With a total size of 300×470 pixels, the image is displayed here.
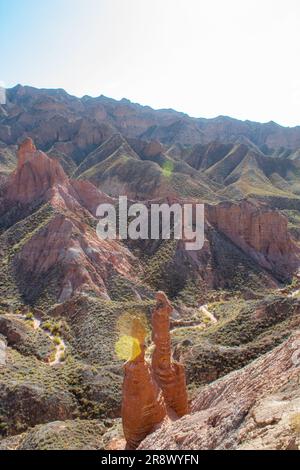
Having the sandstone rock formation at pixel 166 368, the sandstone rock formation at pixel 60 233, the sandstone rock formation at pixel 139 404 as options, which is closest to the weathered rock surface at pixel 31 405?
the sandstone rock formation at pixel 166 368

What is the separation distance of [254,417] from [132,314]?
37.0 m

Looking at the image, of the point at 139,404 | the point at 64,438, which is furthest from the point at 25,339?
the point at 139,404

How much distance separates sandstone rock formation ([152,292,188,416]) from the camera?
2050 cm

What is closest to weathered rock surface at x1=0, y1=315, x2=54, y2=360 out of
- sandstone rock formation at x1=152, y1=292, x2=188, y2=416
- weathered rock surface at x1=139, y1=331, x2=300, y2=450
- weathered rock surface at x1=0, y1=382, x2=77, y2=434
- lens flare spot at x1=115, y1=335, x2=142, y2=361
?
lens flare spot at x1=115, y1=335, x2=142, y2=361

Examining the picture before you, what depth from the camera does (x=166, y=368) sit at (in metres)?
21.1

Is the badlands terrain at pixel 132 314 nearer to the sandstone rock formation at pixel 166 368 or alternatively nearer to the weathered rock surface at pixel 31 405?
the weathered rock surface at pixel 31 405

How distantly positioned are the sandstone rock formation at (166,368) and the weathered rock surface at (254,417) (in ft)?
7.25

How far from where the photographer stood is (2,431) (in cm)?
2459

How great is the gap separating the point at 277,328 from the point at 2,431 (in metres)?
21.6

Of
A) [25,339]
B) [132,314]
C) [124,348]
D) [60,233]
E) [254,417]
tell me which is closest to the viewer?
[254,417]

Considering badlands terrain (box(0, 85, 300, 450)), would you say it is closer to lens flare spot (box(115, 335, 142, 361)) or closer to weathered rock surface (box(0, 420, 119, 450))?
weathered rock surface (box(0, 420, 119, 450))

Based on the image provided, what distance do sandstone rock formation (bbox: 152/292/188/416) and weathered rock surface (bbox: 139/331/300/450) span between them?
2209mm

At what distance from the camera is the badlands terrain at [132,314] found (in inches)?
565

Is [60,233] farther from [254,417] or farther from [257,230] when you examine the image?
[254,417]
